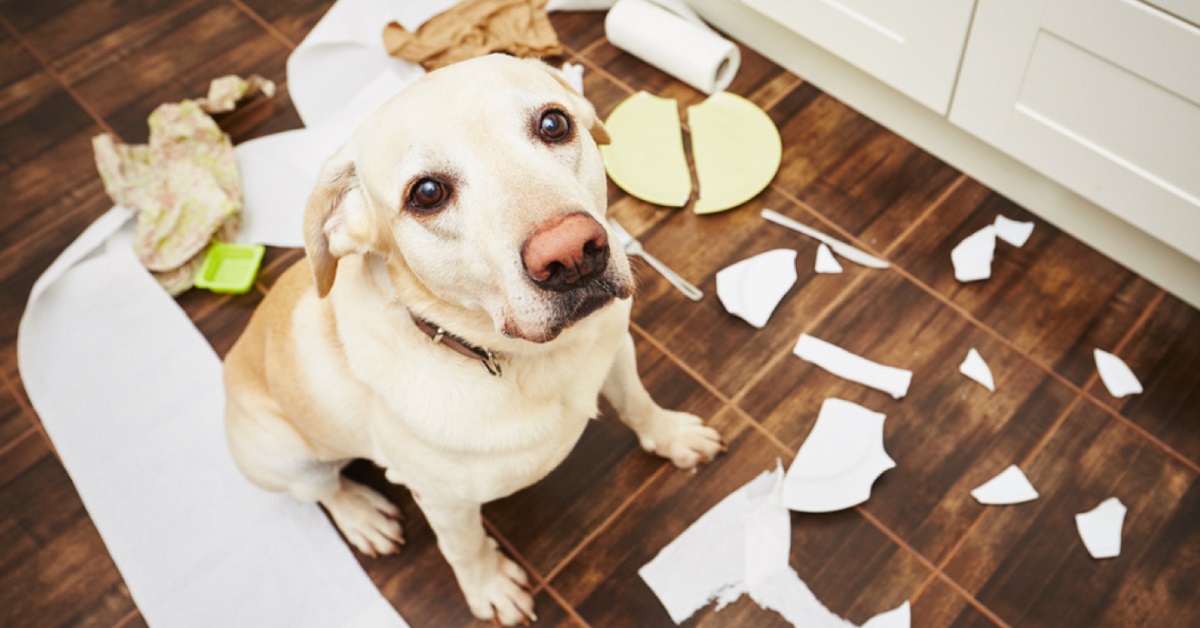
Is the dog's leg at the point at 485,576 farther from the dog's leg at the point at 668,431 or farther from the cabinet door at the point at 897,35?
the cabinet door at the point at 897,35

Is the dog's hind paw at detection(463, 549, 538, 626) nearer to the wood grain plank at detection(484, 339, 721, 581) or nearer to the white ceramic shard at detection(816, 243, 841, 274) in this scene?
the wood grain plank at detection(484, 339, 721, 581)

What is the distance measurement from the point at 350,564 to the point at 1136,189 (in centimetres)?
186

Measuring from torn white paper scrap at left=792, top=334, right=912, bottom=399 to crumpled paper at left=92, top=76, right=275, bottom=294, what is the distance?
1536 mm

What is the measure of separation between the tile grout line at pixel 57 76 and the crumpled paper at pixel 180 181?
6.4 inches

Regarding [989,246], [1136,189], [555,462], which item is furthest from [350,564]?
[1136,189]

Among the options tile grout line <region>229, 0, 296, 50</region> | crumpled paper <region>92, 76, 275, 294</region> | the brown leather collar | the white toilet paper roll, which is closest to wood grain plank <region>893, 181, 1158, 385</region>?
the white toilet paper roll

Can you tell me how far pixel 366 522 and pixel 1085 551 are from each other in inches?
57.5

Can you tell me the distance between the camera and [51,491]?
2.25 metres

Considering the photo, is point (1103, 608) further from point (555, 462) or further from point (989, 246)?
point (555, 462)

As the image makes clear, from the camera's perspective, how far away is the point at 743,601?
1925 millimetres

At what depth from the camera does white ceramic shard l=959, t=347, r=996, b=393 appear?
2.15 meters

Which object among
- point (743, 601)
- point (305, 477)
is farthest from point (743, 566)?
point (305, 477)

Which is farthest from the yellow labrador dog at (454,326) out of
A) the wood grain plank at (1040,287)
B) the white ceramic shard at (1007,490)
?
the wood grain plank at (1040,287)

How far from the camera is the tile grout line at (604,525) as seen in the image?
2023 millimetres
